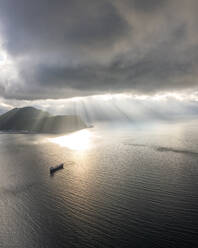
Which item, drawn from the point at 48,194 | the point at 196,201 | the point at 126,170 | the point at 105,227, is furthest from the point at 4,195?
the point at 196,201

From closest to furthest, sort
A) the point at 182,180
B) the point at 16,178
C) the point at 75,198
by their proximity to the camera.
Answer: the point at 75,198 → the point at 182,180 → the point at 16,178

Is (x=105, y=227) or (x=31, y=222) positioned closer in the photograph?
(x=105, y=227)

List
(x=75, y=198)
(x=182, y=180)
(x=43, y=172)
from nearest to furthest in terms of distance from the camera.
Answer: (x=75, y=198) → (x=182, y=180) → (x=43, y=172)

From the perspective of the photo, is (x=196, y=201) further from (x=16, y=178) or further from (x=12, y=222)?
(x=16, y=178)

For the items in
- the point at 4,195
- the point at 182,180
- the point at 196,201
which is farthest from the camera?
the point at 182,180

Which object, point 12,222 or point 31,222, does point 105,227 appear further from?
point 12,222

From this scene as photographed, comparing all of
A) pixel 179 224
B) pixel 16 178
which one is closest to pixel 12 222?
pixel 16 178

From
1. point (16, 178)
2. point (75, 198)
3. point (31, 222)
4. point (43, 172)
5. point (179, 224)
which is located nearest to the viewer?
point (179, 224)

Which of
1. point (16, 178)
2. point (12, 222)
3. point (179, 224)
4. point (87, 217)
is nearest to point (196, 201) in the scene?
point (179, 224)

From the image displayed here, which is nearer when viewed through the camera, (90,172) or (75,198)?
(75,198)
